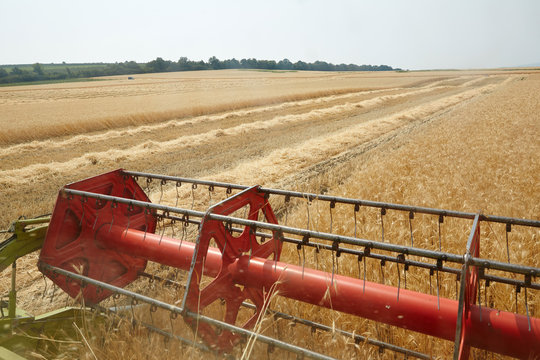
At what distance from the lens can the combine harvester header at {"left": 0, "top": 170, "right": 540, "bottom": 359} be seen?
1978 millimetres

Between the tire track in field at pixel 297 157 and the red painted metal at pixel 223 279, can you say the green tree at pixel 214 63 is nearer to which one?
the tire track in field at pixel 297 157

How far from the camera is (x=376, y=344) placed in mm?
2797

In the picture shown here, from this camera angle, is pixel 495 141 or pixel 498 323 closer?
pixel 498 323

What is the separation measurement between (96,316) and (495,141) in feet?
33.1

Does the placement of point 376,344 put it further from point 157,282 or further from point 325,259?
point 157,282

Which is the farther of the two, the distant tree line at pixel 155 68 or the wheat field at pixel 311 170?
the distant tree line at pixel 155 68

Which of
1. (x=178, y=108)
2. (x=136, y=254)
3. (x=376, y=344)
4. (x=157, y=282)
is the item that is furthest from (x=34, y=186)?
(x=178, y=108)

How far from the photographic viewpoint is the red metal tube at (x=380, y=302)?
1.97 m

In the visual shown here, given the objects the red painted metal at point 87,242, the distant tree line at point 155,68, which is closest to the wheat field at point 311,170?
the red painted metal at point 87,242

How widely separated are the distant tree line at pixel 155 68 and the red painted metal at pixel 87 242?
77.7m

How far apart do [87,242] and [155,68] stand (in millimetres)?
94975

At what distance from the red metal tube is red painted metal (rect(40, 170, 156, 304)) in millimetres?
732

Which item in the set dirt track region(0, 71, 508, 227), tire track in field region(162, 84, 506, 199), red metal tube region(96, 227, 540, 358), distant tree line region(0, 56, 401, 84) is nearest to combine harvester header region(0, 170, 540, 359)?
red metal tube region(96, 227, 540, 358)

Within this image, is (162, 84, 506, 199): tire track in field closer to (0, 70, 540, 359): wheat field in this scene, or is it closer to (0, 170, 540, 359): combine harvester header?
(0, 70, 540, 359): wheat field
